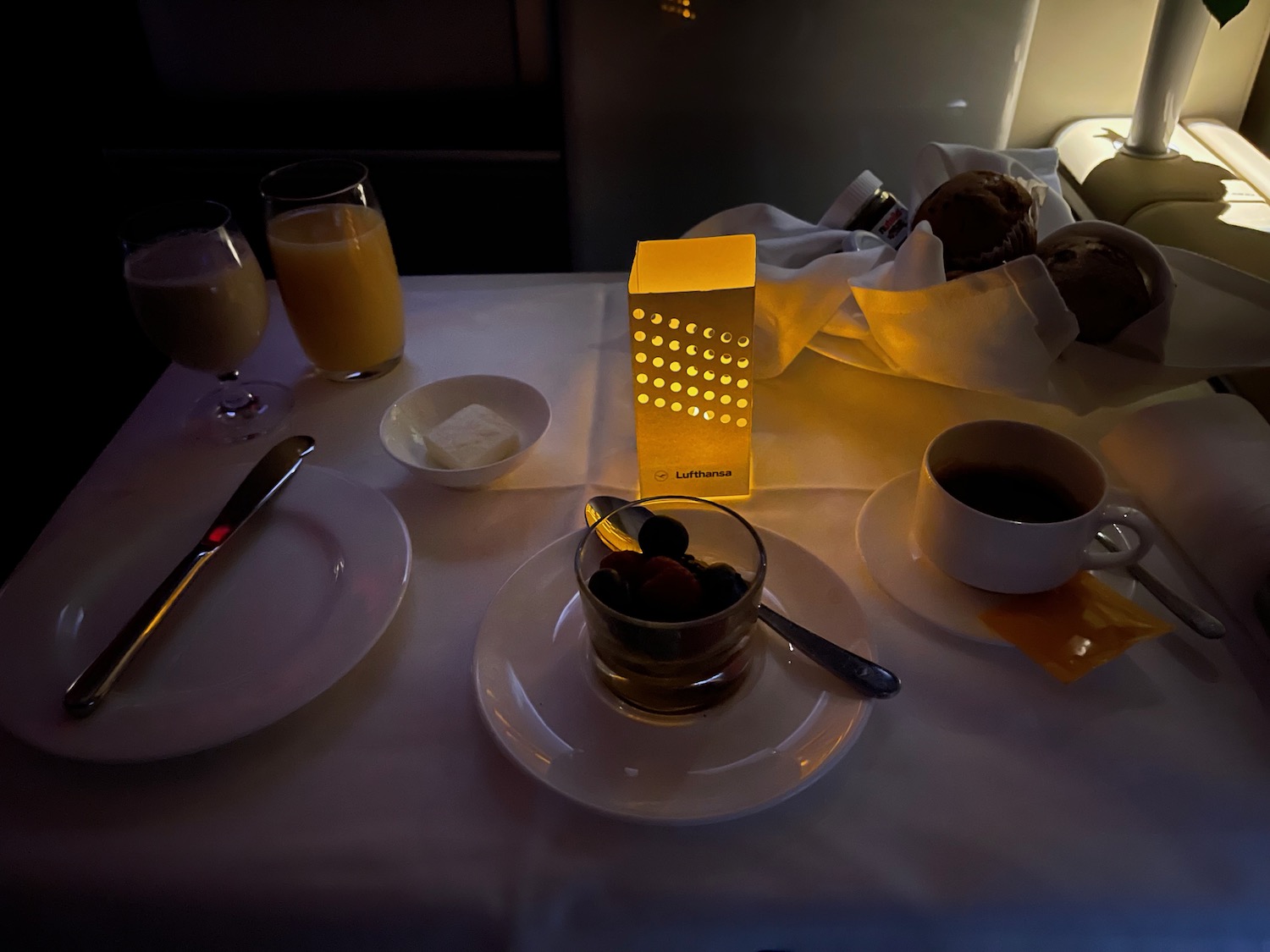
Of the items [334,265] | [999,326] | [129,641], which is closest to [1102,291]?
[999,326]

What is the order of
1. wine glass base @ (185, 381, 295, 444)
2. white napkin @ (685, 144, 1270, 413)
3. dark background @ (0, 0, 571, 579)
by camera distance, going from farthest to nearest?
dark background @ (0, 0, 571, 579) < wine glass base @ (185, 381, 295, 444) < white napkin @ (685, 144, 1270, 413)

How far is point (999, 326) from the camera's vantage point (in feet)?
2.30

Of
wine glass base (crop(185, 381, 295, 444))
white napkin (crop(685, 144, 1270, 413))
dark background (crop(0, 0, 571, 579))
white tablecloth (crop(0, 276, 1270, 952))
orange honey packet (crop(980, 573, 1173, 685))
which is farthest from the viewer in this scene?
dark background (crop(0, 0, 571, 579))

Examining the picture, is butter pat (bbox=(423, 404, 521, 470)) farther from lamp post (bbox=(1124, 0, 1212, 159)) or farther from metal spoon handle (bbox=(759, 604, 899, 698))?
lamp post (bbox=(1124, 0, 1212, 159))

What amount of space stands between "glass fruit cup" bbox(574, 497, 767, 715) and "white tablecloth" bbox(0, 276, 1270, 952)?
0.25ft

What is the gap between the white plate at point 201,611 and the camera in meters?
0.50

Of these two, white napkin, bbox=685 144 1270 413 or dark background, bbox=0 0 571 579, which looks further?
dark background, bbox=0 0 571 579

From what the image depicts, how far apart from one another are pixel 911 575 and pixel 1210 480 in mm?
235

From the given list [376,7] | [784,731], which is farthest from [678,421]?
[376,7]

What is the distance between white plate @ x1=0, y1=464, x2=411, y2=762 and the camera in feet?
1.64

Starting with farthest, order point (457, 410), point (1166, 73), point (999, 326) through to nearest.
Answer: point (1166, 73) → point (457, 410) → point (999, 326)

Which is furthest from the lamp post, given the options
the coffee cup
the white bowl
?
the white bowl

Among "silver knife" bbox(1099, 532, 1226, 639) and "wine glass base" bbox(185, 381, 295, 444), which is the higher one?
"silver knife" bbox(1099, 532, 1226, 639)

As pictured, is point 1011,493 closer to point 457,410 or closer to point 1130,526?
point 1130,526
